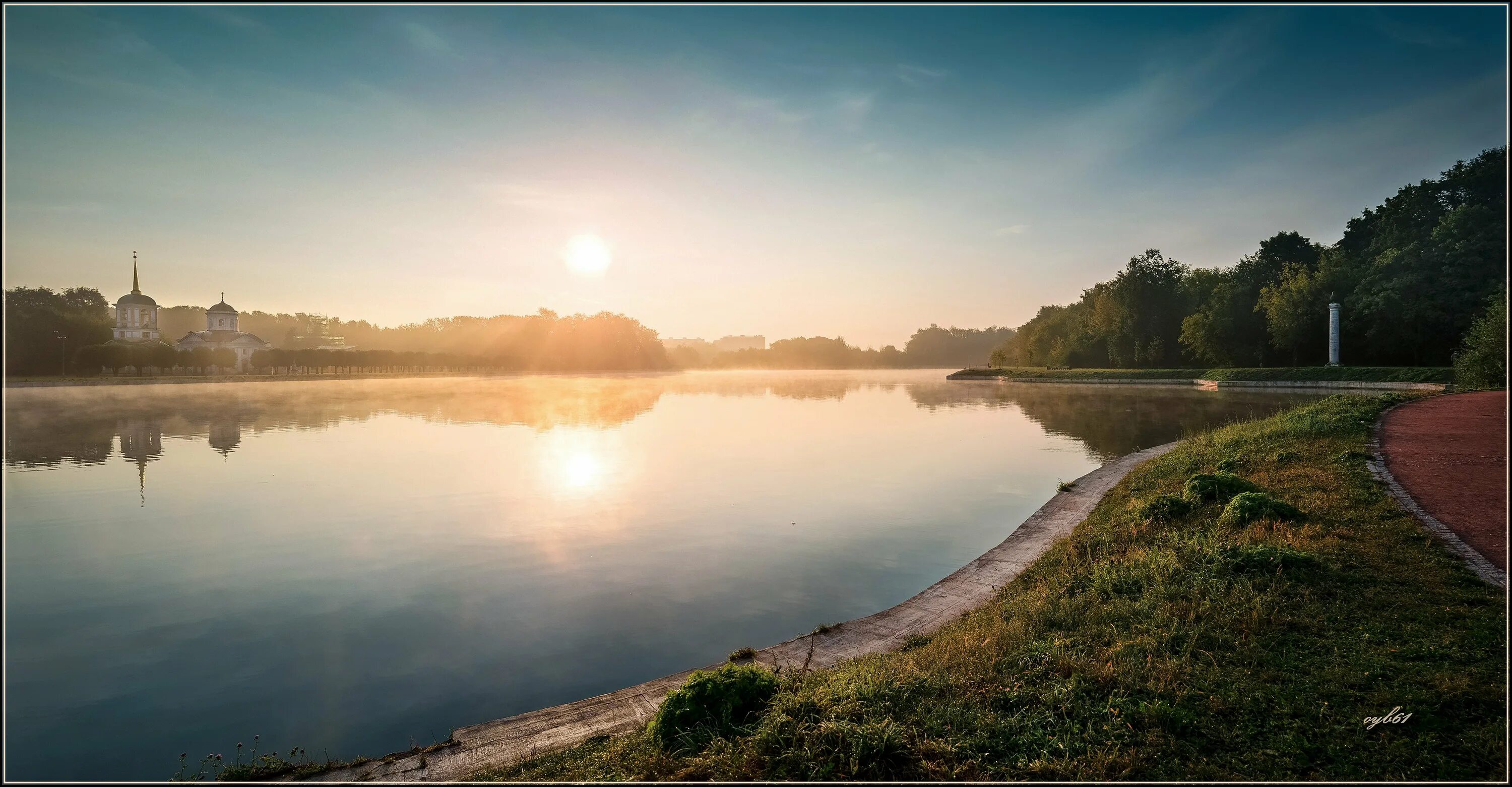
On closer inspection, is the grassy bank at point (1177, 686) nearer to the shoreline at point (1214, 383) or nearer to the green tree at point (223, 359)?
the shoreline at point (1214, 383)

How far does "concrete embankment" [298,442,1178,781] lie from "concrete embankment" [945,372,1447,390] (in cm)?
4169

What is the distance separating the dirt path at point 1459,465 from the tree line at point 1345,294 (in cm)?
2163

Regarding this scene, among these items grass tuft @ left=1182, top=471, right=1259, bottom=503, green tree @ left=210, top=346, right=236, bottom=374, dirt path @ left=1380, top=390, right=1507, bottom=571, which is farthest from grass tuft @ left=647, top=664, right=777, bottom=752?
green tree @ left=210, top=346, right=236, bottom=374

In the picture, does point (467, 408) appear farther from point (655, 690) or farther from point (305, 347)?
point (305, 347)

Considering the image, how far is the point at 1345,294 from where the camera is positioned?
61.1 meters

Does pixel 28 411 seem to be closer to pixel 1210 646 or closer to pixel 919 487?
pixel 919 487

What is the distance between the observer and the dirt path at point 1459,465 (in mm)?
9844

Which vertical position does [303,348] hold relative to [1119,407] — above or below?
above

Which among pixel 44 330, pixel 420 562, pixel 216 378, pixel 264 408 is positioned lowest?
pixel 420 562

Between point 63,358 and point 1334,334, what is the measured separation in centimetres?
12431

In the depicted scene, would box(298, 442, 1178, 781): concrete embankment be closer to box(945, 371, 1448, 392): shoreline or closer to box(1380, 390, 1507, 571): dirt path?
box(1380, 390, 1507, 571): dirt path

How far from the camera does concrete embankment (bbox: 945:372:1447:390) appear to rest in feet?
147

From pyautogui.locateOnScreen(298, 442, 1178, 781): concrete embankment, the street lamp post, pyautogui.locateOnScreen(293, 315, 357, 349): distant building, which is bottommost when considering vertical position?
pyautogui.locateOnScreen(298, 442, 1178, 781): concrete embankment

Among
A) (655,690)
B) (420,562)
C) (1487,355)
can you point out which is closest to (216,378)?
(420,562)
